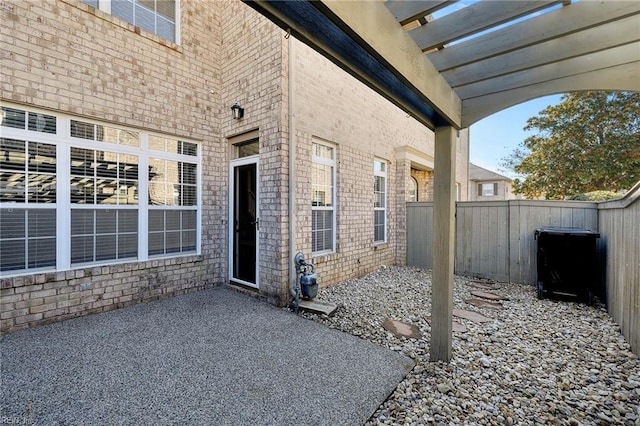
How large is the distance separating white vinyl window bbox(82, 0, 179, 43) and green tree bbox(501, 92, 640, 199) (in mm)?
13587

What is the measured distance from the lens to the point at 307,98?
4711mm

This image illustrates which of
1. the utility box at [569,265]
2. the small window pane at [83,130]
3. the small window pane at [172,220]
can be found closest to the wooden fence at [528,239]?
the utility box at [569,265]

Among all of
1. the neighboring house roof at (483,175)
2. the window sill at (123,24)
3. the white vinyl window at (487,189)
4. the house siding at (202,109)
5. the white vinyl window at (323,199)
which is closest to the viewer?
the house siding at (202,109)

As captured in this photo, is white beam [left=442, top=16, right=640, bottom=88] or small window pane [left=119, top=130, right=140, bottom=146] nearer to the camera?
white beam [left=442, top=16, right=640, bottom=88]

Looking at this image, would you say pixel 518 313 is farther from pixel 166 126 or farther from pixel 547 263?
pixel 166 126

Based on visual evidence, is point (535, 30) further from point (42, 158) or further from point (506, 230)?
point (42, 158)

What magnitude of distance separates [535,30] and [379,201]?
525cm

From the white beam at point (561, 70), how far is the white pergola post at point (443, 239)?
45 cm

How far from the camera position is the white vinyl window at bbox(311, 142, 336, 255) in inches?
200

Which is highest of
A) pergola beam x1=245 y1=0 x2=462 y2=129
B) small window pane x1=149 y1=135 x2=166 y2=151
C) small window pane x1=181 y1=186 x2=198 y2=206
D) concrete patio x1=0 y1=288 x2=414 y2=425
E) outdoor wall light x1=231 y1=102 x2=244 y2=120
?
outdoor wall light x1=231 y1=102 x2=244 y2=120

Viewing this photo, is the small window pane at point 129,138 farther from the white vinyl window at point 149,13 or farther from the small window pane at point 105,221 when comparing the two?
the white vinyl window at point 149,13

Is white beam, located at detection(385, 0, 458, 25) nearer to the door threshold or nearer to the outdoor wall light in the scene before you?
the door threshold

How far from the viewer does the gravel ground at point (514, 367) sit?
2025mm

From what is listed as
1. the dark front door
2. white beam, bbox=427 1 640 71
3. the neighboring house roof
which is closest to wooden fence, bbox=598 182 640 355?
white beam, bbox=427 1 640 71
